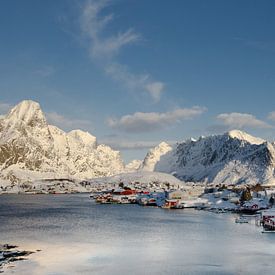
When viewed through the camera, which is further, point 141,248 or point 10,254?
point 141,248

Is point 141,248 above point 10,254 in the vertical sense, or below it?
above

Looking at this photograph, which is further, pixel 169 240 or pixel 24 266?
pixel 169 240

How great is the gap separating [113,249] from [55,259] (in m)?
9.06

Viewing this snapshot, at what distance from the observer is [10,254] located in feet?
176

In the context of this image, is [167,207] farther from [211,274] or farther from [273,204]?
[211,274]

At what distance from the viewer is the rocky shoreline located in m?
50.0

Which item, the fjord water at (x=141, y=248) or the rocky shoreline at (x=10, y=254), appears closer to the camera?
the fjord water at (x=141, y=248)

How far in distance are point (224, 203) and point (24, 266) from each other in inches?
4566

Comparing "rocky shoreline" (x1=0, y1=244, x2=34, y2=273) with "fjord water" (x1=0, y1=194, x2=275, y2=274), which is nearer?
"fjord water" (x1=0, y1=194, x2=275, y2=274)

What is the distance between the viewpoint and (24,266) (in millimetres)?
47094

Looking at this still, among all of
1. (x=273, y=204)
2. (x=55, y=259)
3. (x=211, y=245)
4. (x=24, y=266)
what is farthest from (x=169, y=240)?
(x=273, y=204)

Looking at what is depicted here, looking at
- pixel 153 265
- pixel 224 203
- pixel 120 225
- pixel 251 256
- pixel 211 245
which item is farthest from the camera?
pixel 224 203

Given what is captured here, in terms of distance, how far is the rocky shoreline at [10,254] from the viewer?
50.0 m

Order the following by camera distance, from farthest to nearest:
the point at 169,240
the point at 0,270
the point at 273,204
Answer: the point at 273,204 < the point at 169,240 < the point at 0,270
